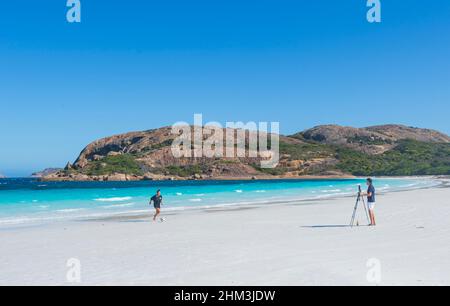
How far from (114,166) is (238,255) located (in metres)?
168

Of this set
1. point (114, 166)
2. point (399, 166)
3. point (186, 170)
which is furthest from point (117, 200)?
point (399, 166)

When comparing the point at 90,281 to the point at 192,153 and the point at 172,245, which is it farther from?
the point at 192,153

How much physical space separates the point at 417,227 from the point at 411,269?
8.08 metres

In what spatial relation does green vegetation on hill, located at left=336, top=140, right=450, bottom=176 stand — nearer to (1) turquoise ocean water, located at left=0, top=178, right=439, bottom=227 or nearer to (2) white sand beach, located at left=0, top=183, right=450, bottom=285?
(1) turquoise ocean water, located at left=0, top=178, right=439, bottom=227

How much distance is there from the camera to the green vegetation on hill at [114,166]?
17062 centimetres

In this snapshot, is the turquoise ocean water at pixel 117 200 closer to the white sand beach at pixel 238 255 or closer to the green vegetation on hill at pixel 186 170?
the white sand beach at pixel 238 255

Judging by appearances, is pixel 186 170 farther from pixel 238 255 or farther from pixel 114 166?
pixel 238 255

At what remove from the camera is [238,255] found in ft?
40.4

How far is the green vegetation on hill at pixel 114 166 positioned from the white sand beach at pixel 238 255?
505ft

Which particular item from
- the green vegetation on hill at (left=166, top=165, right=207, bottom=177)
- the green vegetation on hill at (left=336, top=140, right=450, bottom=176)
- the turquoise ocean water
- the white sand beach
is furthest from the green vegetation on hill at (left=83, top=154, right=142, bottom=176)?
the white sand beach

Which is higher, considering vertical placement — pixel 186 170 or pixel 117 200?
pixel 117 200

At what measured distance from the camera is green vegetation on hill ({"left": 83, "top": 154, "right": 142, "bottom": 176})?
17062cm

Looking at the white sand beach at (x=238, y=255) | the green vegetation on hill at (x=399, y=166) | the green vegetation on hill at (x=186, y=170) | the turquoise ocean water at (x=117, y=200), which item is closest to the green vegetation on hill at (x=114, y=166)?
the green vegetation on hill at (x=186, y=170)
